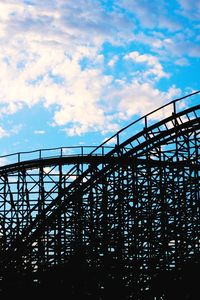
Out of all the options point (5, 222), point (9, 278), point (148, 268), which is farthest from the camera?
point (5, 222)

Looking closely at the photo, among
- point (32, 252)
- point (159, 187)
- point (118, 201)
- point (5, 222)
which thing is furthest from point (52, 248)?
point (159, 187)

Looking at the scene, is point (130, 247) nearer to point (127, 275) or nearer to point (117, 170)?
point (127, 275)

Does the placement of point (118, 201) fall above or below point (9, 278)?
above

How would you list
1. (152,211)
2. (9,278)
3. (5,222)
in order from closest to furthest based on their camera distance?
1. (152,211)
2. (9,278)
3. (5,222)

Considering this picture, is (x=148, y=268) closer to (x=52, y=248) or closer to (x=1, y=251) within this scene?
(x=52, y=248)

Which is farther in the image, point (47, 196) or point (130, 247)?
point (47, 196)

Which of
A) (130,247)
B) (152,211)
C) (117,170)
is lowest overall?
(130,247)

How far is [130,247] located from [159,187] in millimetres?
1922

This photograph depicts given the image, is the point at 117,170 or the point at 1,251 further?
the point at 1,251

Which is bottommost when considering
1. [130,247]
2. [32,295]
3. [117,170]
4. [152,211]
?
[32,295]

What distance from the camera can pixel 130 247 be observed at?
1652cm

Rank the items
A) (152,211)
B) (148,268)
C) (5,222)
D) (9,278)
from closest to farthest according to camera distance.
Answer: (148,268)
(152,211)
(9,278)
(5,222)

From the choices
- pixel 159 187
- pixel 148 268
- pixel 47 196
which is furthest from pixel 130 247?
pixel 47 196

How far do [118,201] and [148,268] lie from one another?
2.12 meters
